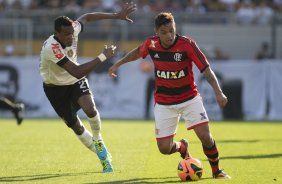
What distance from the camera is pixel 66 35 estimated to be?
10.6 metres

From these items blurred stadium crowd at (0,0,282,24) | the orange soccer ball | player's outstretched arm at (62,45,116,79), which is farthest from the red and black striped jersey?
blurred stadium crowd at (0,0,282,24)

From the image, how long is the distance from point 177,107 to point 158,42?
97 centimetres

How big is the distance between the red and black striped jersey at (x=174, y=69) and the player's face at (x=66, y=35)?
1256 mm

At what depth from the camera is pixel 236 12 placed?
27.2 metres

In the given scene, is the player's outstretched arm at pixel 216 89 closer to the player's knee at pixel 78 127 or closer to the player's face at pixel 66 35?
the player's face at pixel 66 35

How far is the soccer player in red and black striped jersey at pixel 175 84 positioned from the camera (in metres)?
9.57

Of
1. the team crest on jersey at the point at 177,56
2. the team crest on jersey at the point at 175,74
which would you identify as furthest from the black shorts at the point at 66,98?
the team crest on jersey at the point at 177,56

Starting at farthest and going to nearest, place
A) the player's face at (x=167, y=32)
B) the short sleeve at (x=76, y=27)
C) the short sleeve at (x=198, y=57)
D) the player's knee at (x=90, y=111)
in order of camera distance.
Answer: the short sleeve at (x=76, y=27) → the player's knee at (x=90, y=111) → the player's face at (x=167, y=32) → the short sleeve at (x=198, y=57)

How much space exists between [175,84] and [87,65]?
1.32 metres

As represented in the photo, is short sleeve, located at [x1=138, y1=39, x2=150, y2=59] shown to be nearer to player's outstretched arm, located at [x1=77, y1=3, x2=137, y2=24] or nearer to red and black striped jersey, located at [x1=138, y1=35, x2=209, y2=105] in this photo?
red and black striped jersey, located at [x1=138, y1=35, x2=209, y2=105]

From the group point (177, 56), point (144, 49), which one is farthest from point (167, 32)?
point (144, 49)

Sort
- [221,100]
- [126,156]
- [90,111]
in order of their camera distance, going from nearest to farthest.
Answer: [221,100], [90,111], [126,156]

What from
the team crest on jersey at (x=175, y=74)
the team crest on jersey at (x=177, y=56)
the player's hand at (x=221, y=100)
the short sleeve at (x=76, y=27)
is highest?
the short sleeve at (x=76, y=27)

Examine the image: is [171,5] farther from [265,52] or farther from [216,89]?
[216,89]
